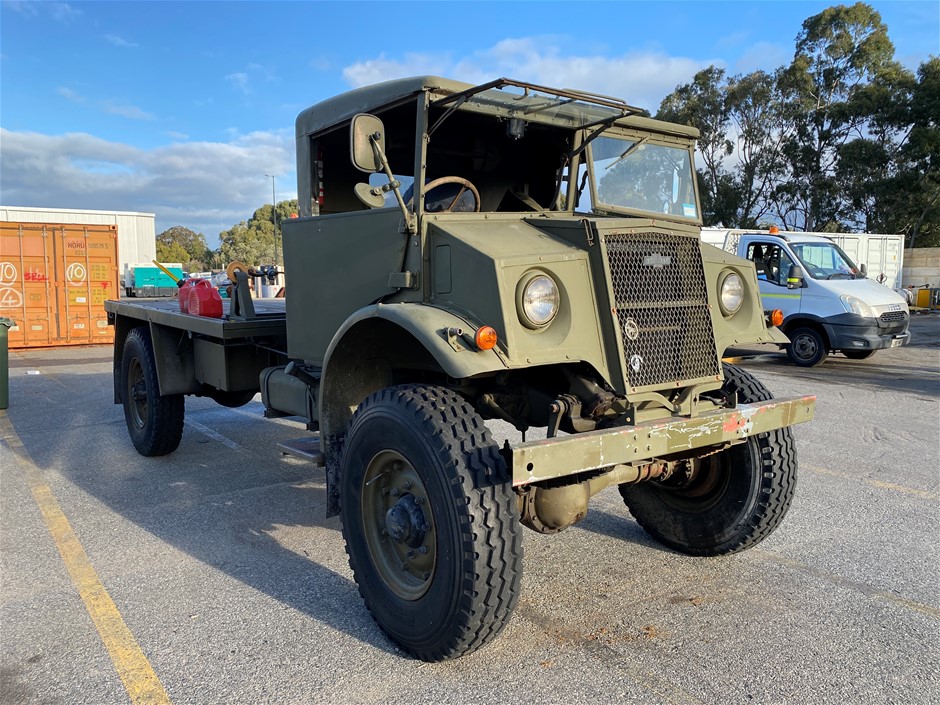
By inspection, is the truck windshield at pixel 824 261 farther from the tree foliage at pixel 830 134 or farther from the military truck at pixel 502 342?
the tree foliage at pixel 830 134

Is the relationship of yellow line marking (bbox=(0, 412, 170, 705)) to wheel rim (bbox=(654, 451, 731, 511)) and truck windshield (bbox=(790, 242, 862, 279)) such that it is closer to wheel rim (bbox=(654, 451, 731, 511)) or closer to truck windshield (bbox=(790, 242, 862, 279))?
wheel rim (bbox=(654, 451, 731, 511))

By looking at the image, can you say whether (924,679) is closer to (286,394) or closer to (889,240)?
(286,394)

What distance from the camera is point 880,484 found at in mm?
5738

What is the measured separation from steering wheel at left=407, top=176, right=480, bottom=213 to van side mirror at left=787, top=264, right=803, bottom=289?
33.4ft

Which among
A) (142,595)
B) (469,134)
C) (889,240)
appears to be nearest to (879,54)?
(889,240)

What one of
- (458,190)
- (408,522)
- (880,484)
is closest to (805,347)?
(880,484)

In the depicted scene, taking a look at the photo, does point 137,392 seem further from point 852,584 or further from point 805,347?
point 805,347

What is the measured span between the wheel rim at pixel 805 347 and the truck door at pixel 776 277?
1.63ft

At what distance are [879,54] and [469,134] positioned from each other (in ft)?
126

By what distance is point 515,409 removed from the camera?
3.81m

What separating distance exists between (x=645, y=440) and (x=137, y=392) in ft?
17.7

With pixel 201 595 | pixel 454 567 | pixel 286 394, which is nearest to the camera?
pixel 454 567

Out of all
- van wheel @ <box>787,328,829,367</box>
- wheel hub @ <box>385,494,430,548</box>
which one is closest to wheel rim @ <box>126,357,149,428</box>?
wheel hub @ <box>385,494,430,548</box>

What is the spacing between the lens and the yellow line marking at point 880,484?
544 cm
